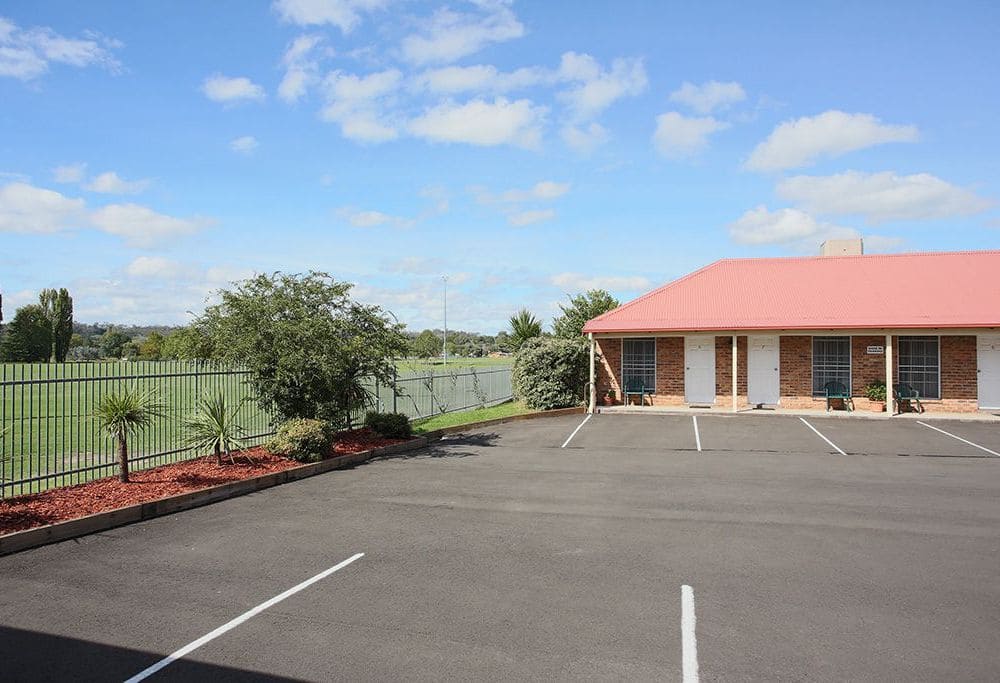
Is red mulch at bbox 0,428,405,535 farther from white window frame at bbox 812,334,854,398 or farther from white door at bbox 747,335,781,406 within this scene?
white window frame at bbox 812,334,854,398

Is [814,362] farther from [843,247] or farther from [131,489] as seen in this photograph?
[131,489]

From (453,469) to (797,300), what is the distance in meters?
16.1

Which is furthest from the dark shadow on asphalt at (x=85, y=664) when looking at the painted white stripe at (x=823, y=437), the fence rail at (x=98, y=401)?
the painted white stripe at (x=823, y=437)

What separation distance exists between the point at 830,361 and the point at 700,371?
13.6ft

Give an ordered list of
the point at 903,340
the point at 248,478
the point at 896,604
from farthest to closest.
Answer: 1. the point at 903,340
2. the point at 248,478
3. the point at 896,604

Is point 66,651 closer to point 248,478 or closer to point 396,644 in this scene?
point 396,644

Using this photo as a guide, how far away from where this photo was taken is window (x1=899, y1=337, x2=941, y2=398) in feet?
67.4

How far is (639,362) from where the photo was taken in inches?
904

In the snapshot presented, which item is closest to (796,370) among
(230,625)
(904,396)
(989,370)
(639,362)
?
(904,396)

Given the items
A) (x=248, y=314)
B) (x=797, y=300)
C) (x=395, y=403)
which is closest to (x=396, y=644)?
(x=248, y=314)

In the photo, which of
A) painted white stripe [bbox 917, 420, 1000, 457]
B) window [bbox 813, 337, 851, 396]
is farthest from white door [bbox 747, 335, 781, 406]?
painted white stripe [bbox 917, 420, 1000, 457]

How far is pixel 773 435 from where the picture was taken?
16.0 metres

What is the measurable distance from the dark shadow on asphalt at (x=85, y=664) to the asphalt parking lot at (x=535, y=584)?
0.7 inches

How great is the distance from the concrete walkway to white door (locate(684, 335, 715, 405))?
0.57 metres
